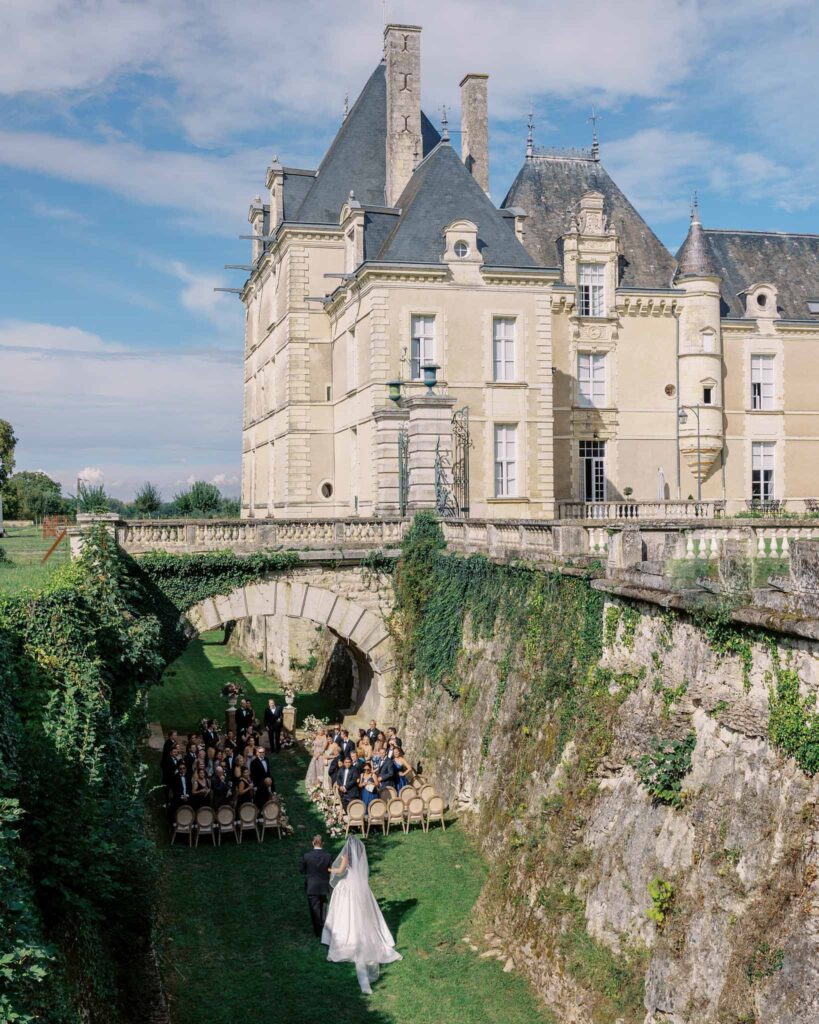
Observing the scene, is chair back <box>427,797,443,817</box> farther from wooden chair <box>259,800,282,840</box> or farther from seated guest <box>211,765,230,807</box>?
seated guest <box>211,765,230,807</box>

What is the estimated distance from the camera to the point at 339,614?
68.1 feet

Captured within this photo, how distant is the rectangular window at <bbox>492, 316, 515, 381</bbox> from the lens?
27.5 m

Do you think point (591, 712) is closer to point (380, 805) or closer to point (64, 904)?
point (380, 805)

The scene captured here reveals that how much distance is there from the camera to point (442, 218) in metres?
27.7

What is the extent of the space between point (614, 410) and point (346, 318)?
9.16 m

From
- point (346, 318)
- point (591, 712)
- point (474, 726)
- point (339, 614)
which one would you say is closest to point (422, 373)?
point (346, 318)

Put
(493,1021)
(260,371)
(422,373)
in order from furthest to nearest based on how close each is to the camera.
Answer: (260,371) → (422,373) → (493,1021)

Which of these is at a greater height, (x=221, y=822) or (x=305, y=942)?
(x=221, y=822)

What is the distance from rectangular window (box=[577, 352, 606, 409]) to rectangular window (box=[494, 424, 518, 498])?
6.24 metres

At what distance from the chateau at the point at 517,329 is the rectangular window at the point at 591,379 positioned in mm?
64

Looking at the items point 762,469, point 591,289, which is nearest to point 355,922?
point 591,289

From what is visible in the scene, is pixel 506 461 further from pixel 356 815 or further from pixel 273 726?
pixel 356 815

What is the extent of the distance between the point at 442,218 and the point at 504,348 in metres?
3.84

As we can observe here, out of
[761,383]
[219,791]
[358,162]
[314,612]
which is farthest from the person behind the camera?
[761,383]
